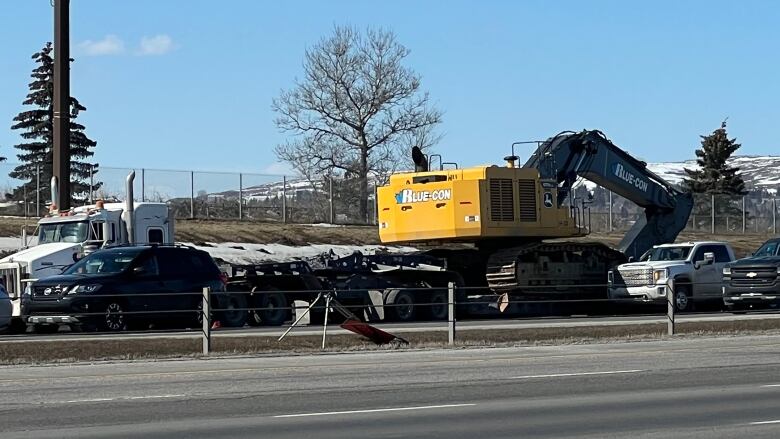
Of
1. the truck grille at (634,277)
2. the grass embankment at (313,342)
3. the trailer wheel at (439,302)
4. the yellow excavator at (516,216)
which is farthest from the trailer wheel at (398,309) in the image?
the truck grille at (634,277)

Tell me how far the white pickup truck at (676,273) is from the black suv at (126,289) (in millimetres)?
12013

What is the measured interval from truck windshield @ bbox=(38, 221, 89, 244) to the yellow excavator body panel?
29.2ft

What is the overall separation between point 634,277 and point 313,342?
14.4 m

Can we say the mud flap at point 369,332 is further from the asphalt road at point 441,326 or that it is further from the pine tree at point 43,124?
the pine tree at point 43,124

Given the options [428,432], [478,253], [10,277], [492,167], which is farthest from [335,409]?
[478,253]

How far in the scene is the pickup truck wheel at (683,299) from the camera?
1436 inches

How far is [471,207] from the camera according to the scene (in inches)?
1388

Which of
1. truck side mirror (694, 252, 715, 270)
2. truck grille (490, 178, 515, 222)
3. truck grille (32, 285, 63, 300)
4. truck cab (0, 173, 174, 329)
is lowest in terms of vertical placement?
truck grille (32, 285, 63, 300)

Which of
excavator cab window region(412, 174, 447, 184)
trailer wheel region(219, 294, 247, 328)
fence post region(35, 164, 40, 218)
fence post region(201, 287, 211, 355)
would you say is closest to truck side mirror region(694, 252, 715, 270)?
excavator cab window region(412, 174, 447, 184)

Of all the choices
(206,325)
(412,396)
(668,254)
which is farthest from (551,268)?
(412,396)

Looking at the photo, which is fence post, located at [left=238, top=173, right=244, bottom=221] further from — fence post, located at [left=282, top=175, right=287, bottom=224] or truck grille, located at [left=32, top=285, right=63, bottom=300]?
truck grille, located at [left=32, top=285, right=63, bottom=300]

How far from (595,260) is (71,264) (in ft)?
50.9

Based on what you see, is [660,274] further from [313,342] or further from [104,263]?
[104,263]

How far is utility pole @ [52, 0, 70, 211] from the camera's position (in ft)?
117
